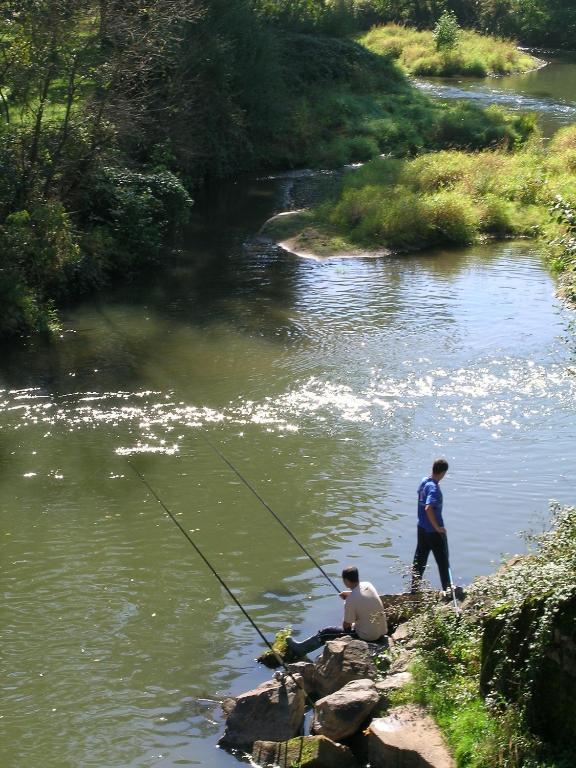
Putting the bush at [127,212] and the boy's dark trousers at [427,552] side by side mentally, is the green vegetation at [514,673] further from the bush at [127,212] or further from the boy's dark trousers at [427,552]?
the bush at [127,212]

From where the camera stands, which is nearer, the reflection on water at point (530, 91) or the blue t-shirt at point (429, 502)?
the blue t-shirt at point (429, 502)

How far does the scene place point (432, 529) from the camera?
12.4 metres

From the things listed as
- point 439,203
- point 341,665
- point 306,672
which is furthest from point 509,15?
point 341,665

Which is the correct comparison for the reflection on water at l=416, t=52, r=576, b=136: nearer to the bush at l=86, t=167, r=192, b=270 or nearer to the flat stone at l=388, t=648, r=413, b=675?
the bush at l=86, t=167, r=192, b=270

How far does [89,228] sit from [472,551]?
636 inches

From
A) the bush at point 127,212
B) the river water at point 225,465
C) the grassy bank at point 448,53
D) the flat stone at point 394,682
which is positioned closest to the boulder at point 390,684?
the flat stone at point 394,682

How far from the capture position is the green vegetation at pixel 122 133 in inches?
969

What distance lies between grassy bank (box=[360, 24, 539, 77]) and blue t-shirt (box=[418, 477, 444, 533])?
180 ft

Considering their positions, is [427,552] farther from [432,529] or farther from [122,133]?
[122,133]

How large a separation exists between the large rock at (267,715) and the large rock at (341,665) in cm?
39

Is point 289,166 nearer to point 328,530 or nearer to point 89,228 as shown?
point 89,228

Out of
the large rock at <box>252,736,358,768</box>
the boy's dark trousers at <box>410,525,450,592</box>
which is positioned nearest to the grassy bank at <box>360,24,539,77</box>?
the boy's dark trousers at <box>410,525,450,592</box>

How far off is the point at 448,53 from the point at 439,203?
38.9m

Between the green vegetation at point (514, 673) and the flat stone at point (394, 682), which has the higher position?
the green vegetation at point (514, 673)
